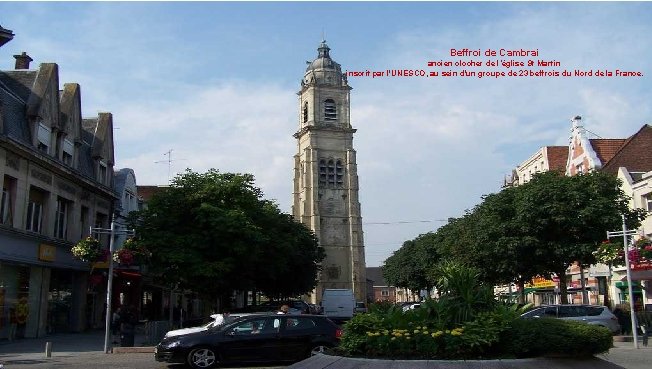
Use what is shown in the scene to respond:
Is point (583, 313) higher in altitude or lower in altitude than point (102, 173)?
lower

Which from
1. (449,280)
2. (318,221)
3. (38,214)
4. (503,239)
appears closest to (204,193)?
(38,214)

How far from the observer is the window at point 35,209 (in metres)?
29.8

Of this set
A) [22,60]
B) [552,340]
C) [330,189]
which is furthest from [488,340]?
[330,189]

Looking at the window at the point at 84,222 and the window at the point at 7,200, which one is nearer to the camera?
the window at the point at 7,200

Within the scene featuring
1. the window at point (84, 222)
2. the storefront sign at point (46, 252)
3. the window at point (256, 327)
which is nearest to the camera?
the window at point (256, 327)

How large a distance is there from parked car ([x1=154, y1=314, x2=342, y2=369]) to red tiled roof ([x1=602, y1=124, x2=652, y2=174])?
32432 mm

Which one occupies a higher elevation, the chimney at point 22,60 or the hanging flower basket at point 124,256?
the chimney at point 22,60

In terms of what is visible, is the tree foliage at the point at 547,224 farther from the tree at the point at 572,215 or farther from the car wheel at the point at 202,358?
the car wheel at the point at 202,358

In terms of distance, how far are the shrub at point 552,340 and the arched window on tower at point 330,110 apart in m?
97.8

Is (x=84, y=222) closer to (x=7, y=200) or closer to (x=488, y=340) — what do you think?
(x=7, y=200)

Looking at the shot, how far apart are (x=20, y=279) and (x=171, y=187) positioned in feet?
27.0

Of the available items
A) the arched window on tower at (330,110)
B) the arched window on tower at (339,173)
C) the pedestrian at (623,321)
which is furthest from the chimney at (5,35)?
the arched window on tower at (330,110)

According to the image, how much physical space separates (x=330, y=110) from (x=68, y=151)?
2975 inches

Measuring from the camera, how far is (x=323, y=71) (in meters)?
111
